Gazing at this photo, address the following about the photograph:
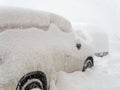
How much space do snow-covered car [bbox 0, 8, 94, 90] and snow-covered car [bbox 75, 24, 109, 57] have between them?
410cm

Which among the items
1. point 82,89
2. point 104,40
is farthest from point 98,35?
point 82,89

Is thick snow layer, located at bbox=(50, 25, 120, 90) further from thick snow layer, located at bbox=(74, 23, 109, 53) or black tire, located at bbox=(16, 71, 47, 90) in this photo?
thick snow layer, located at bbox=(74, 23, 109, 53)

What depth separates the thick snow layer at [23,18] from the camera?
4.01 meters

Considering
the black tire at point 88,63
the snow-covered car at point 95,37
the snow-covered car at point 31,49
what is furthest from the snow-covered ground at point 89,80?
the snow-covered car at point 95,37

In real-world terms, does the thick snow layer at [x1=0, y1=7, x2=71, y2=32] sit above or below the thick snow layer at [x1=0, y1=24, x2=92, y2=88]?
above

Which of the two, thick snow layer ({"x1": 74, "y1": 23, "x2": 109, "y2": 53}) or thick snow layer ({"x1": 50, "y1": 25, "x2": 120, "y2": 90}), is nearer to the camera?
thick snow layer ({"x1": 50, "y1": 25, "x2": 120, "y2": 90})

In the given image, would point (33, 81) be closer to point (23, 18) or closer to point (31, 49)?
point (31, 49)

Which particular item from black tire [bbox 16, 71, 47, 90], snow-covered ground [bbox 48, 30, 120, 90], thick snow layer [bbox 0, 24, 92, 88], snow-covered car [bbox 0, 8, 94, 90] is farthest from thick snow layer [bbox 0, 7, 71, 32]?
snow-covered ground [bbox 48, 30, 120, 90]

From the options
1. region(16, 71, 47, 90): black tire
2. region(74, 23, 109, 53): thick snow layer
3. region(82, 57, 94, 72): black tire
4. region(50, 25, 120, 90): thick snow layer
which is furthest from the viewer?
region(74, 23, 109, 53): thick snow layer

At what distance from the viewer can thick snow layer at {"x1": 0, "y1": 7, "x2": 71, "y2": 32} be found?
13.2 ft

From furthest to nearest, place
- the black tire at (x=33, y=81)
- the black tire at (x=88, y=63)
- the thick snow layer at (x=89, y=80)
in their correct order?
the black tire at (x=88, y=63) < the thick snow layer at (x=89, y=80) < the black tire at (x=33, y=81)

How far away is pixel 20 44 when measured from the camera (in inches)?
157

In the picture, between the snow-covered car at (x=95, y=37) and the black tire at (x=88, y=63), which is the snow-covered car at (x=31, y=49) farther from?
the snow-covered car at (x=95, y=37)

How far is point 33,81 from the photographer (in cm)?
397
